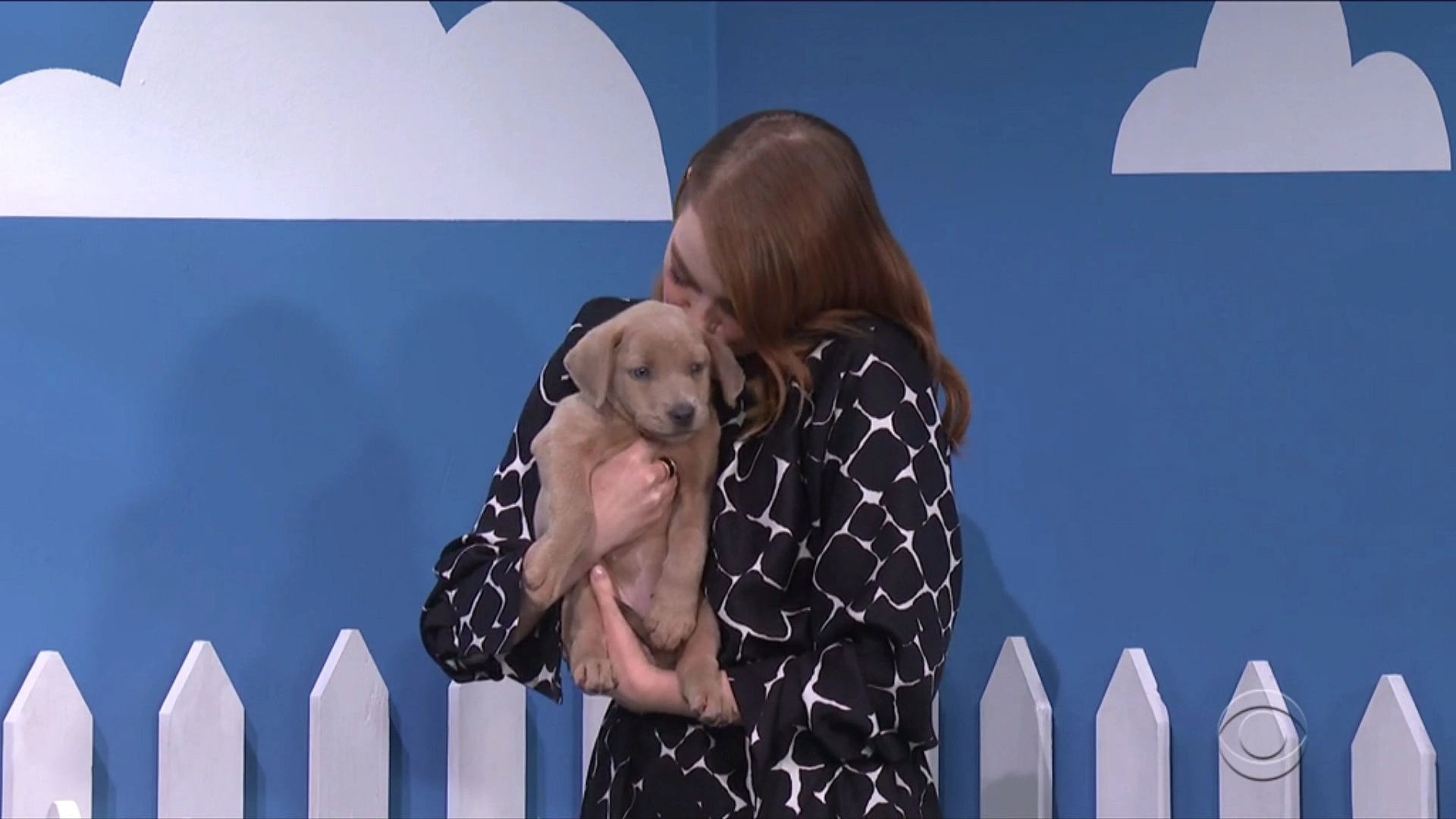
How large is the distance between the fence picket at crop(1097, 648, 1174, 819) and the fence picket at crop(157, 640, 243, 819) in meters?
1.45

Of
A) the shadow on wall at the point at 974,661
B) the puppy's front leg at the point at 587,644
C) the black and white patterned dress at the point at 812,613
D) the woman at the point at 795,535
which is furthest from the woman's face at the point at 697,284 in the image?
the shadow on wall at the point at 974,661

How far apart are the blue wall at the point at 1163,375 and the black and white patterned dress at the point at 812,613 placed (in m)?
0.92

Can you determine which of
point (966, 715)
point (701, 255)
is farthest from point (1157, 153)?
point (701, 255)

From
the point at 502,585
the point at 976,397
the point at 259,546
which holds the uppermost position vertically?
the point at 976,397

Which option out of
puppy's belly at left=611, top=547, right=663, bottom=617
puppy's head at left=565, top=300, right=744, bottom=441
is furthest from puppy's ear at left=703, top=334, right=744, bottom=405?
puppy's belly at left=611, top=547, right=663, bottom=617

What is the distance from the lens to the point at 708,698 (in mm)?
1644

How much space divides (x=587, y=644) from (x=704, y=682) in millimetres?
180

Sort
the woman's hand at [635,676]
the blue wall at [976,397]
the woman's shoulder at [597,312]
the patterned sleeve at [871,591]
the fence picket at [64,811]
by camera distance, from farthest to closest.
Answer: the blue wall at [976,397] < the fence picket at [64,811] < the woman's shoulder at [597,312] < the woman's hand at [635,676] < the patterned sleeve at [871,591]

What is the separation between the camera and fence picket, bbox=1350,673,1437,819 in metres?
2.46

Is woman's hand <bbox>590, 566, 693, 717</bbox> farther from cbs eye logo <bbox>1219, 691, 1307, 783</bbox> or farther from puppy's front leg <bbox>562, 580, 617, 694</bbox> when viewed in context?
cbs eye logo <bbox>1219, 691, 1307, 783</bbox>

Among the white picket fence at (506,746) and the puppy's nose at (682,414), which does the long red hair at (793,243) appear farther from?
the white picket fence at (506,746)

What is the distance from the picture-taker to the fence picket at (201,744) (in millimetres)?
2441

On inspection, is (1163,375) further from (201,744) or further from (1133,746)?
(201,744)

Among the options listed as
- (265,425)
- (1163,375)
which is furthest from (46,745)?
(1163,375)
